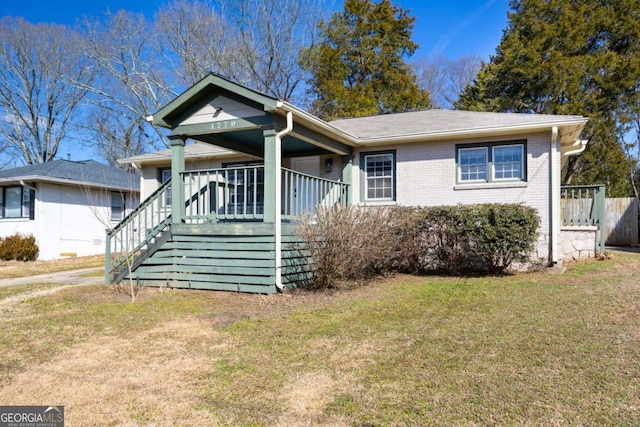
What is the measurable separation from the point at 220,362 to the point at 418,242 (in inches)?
243

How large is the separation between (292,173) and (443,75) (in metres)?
26.0

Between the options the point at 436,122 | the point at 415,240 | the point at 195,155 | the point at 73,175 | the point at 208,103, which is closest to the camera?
the point at 208,103

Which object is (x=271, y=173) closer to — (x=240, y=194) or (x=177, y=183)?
(x=177, y=183)

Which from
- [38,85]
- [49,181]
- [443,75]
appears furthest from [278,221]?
[38,85]

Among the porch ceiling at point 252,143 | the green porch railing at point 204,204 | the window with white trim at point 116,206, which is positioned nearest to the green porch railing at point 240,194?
the green porch railing at point 204,204

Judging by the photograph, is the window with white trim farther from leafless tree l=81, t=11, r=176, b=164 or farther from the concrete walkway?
the concrete walkway

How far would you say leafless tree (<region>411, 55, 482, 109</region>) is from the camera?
3036 centimetres

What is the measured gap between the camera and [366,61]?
25891 mm

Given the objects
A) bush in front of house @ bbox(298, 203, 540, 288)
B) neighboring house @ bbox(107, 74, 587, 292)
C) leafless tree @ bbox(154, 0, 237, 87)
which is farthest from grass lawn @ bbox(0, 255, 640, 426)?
leafless tree @ bbox(154, 0, 237, 87)

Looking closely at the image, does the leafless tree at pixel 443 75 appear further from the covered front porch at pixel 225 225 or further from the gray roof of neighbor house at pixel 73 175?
the covered front porch at pixel 225 225

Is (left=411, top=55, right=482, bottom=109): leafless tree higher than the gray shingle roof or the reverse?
higher

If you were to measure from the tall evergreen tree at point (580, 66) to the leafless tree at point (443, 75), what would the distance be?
805cm

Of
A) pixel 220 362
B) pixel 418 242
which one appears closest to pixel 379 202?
pixel 418 242

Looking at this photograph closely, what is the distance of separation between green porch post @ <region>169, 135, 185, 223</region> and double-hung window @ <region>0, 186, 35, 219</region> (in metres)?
10.7
